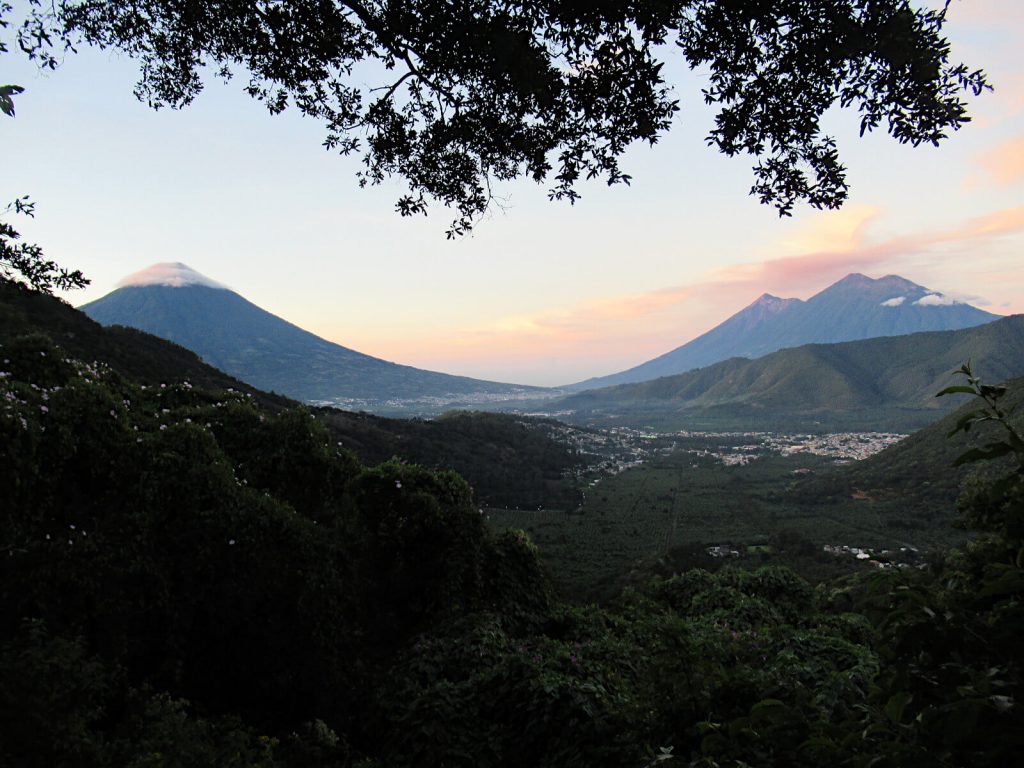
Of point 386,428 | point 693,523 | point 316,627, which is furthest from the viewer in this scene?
point 386,428

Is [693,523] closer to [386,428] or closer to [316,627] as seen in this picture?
[386,428]

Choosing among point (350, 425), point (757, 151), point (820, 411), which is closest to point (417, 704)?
point (757, 151)

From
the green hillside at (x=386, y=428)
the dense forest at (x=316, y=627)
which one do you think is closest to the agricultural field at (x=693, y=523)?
the green hillside at (x=386, y=428)

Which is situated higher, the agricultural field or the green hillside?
the green hillside

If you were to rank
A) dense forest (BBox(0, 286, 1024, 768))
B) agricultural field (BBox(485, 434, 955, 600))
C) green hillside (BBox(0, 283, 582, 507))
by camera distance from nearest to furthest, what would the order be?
dense forest (BBox(0, 286, 1024, 768))
green hillside (BBox(0, 283, 582, 507))
agricultural field (BBox(485, 434, 955, 600))

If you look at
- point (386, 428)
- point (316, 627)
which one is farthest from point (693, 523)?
point (316, 627)

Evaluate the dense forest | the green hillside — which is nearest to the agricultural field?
the green hillside

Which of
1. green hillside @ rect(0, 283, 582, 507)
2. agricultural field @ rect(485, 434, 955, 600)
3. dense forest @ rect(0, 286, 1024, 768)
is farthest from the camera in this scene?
agricultural field @ rect(485, 434, 955, 600)

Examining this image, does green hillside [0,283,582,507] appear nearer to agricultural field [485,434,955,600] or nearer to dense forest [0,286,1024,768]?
agricultural field [485,434,955,600]

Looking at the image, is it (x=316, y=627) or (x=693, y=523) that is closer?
(x=316, y=627)
